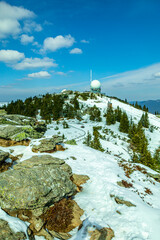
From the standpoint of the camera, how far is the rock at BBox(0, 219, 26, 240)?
4.41 m

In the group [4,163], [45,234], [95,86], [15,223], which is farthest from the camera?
[95,86]

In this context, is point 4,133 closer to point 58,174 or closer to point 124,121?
point 58,174

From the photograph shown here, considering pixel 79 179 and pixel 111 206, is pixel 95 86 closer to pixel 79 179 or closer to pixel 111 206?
pixel 79 179

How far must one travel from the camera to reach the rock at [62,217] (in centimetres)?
584

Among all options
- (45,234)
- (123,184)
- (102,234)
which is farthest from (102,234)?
(123,184)

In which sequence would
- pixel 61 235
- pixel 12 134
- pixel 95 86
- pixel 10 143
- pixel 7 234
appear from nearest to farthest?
pixel 7 234
pixel 61 235
pixel 10 143
pixel 12 134
pixel 95 86

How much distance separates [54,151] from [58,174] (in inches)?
273

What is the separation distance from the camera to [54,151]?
14.5m

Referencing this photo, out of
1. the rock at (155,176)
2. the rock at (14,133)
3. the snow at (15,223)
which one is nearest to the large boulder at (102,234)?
the snow at (15,223)

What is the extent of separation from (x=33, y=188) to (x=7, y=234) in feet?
6.36

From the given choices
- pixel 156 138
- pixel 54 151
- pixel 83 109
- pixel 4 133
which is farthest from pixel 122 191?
pixel 83 109

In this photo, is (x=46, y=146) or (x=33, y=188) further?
(x=46, y=146)

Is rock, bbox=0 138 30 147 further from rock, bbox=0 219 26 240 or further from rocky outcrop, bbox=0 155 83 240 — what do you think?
rock, bbox=0 219 26 240

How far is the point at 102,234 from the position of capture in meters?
5.38
